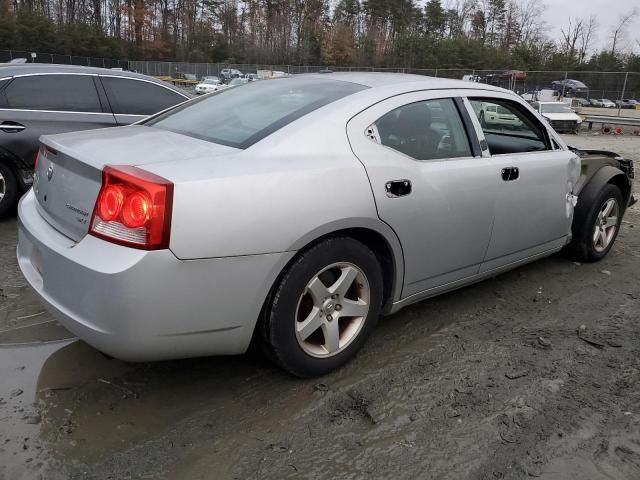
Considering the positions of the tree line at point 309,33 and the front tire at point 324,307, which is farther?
the tree line at point 309,33

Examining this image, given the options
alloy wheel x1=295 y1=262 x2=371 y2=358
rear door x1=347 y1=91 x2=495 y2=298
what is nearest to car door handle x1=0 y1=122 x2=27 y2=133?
rear door x1=347 y1=91 x2=495 y2=298

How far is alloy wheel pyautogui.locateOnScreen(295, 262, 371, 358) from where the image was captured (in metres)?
2.69

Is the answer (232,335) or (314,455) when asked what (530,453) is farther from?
(232,335)

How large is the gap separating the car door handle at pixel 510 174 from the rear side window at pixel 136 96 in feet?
13.7

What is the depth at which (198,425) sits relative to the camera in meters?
2.49

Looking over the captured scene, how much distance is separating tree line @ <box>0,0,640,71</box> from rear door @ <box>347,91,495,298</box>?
64.1m

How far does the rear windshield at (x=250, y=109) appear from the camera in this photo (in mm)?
2811

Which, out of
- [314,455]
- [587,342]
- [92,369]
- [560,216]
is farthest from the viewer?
[560,216]

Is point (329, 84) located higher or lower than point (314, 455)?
higher

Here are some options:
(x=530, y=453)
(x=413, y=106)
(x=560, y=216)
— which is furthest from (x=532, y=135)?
(x=530, y=453)

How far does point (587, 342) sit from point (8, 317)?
3.59m

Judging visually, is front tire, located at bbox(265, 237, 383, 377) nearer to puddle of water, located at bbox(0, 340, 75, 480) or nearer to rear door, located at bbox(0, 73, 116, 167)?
puddle of water, located at bbox(0, 340, 75, 480)

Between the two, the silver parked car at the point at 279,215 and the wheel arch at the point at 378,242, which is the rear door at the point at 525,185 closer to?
the silver parked car at the point at 279,215

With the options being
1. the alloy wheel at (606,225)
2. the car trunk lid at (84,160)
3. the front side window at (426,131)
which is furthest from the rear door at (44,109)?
the alloy wheel at (606,225)
